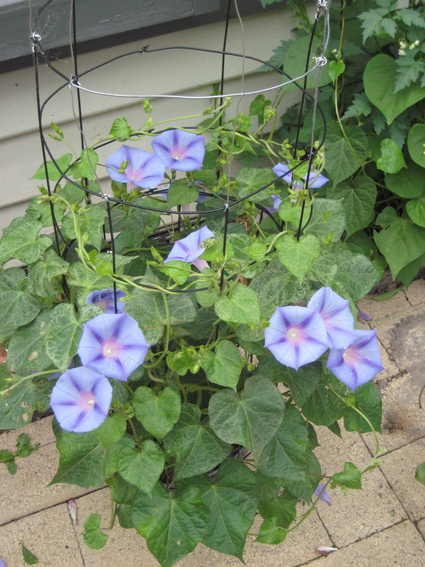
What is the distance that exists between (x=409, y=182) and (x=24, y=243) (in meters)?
1.33

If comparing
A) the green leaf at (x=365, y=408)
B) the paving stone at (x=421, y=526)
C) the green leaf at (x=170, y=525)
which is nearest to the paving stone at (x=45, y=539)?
the green leaf at (x=170, y=525)

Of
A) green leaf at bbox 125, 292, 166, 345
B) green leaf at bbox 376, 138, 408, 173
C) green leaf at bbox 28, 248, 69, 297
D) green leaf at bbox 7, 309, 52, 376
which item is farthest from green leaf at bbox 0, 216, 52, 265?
green leaf at bbox 376, 138, 408, 173

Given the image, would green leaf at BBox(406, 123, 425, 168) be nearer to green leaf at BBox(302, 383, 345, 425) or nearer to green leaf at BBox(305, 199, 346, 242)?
green leaf at BBox(305, 199, 346, 242)

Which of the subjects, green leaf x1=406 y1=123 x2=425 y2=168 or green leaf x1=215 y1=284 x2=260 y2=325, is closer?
green leaf x1=215 y1=284 x2=260 y2=325

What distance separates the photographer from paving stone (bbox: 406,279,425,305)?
2.41m

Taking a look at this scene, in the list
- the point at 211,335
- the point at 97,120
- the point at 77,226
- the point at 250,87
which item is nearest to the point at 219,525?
the point at 211,335

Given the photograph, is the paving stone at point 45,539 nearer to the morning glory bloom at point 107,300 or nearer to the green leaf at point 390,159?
the morning glory bloom at point 107,300

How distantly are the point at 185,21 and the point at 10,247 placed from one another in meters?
0.95

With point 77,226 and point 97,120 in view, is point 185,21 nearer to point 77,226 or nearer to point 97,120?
point 97,120

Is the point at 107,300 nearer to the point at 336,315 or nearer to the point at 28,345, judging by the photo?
the point at 28,345

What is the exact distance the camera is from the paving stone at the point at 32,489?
6.04 ft

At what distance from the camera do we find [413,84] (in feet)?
6.04

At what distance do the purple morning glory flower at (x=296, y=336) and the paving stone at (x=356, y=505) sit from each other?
0.93 m

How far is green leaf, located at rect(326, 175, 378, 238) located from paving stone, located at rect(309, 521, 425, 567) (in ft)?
3.12
